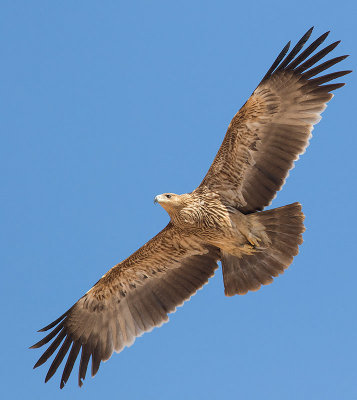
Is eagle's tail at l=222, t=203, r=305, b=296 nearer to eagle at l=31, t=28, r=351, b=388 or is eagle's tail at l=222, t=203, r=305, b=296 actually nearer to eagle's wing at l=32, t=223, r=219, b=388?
eagle at l=31, t=28, r=351, b=388

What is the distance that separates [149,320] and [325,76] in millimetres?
4585

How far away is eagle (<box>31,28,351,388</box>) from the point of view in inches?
399

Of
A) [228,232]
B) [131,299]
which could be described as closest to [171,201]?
[228,232]

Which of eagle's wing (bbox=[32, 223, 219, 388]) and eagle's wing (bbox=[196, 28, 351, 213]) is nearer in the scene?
eagle's wing (bbox=[196, 28, 351, 213])

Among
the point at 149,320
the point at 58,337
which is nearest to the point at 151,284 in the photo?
the point at 149,320

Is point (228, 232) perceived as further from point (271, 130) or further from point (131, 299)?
point (131, 299)

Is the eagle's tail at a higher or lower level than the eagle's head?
lower

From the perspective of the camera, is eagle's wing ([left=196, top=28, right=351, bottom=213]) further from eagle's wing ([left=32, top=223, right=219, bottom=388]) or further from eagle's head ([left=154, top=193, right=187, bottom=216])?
eagle's wing ([left=32, top=223, right=219, bottom=388])

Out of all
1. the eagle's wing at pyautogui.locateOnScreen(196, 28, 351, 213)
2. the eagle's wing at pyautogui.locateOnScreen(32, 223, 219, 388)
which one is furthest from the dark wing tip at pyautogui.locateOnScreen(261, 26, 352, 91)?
the eagle's wing at pyautogui.locateOnScreen(32, 223, 219, 388)

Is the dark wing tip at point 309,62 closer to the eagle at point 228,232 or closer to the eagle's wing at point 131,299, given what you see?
the eagle at point 228,232

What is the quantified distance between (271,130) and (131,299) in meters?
3.55

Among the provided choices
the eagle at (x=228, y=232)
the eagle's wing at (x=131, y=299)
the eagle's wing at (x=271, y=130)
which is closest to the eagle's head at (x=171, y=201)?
the eagle at (x=228, y=232)

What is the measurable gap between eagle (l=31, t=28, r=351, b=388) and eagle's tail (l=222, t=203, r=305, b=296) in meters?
0.01

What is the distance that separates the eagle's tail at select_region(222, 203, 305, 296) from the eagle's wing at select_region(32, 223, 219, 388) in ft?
2.01
